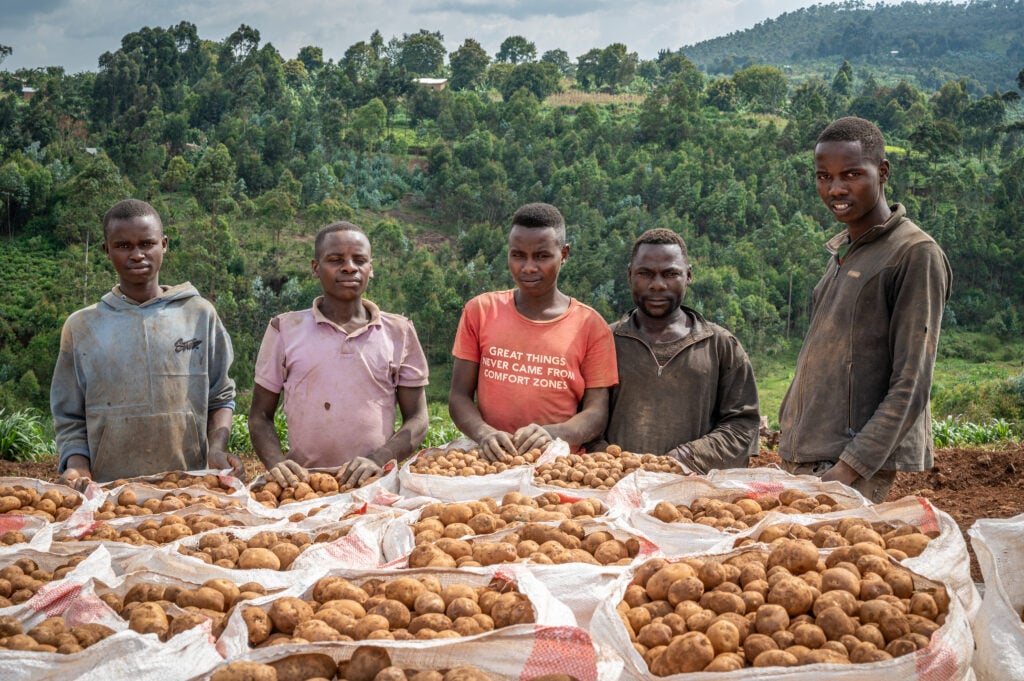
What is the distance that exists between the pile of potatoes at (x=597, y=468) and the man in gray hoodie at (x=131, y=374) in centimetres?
109

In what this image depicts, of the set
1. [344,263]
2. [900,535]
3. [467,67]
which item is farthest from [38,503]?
[467,67]

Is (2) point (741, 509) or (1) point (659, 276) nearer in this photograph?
(2) point (741, 509)

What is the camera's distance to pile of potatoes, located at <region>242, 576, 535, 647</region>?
1.63m

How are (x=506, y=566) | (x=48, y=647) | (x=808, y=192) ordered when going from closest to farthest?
(x=48, y=647)
(x=506, y=566)
(x=808, y=192)

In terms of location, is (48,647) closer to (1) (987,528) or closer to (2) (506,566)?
(2) (506,566)

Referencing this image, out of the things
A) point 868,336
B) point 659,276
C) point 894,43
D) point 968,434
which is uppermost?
point 894,43

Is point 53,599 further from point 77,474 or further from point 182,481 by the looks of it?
point 77,474

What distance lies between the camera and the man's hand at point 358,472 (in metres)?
2.88

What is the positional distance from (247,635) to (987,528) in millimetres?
1565

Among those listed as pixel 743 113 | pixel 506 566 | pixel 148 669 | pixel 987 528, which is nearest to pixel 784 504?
pixel 987 528

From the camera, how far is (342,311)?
3.17 meters

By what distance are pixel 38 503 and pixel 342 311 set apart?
3.66 feet

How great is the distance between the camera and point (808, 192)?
135ft

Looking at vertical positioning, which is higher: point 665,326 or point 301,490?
point 665,326
